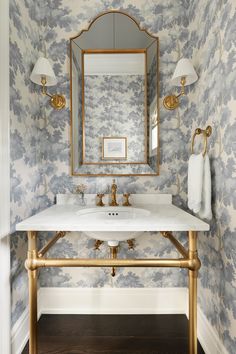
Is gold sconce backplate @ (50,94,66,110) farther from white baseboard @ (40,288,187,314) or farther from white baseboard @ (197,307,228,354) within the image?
white baseboard @ (197,307,228,354)

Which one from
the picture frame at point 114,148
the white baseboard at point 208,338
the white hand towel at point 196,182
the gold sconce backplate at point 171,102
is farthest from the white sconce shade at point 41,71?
the white baseboard at point 208,338

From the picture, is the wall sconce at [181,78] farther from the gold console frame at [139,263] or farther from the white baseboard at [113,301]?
the white baseboard at [113,301]

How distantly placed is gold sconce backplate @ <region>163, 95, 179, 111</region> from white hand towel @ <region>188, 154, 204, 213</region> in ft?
1.67

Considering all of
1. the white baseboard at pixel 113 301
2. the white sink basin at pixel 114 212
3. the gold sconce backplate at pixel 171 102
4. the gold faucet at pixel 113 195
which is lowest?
the white baseboard at pixel 113 301

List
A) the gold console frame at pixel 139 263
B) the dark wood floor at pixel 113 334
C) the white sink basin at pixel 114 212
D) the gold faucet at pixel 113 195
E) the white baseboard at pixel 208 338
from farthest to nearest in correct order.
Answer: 1. the gold faucet at pixel 113 195
2. the white sink basin at pixel 114 212
3. the dark wood floor at pixel 113 334
4. the white baseboard at pixel 208 338
5. the gold console frame at pixel 139 263

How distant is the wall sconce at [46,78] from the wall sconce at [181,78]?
777 millimetres

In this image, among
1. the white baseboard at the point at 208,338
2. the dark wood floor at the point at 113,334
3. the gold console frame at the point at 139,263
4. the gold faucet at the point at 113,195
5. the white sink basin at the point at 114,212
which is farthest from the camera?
the gold faucet at the point at 113,195

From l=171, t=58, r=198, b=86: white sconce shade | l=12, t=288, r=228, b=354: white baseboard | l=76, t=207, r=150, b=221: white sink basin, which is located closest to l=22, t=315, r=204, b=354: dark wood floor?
l=12, t=288, r=228, b=354: white baseboard

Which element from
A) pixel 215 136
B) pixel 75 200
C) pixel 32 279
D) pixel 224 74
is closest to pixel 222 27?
pixel 224 74

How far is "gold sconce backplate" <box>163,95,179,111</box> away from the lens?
1.66 metres

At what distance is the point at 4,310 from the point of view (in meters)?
1.19

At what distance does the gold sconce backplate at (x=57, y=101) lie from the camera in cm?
167

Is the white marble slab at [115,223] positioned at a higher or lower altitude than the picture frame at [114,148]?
lower

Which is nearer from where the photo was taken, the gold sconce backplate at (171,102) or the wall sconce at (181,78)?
the wall sconce at (181,78)
